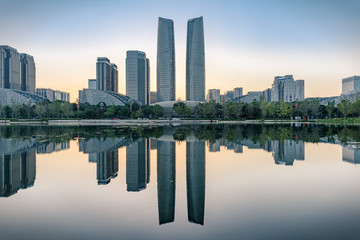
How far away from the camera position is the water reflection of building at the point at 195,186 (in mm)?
7015

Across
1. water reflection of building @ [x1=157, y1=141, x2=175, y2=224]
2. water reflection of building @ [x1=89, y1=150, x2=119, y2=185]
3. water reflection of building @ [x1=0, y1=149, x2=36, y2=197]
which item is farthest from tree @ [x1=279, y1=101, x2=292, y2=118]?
water reflection of building @ [x1=0, y1=149, x2=36, y2=197]

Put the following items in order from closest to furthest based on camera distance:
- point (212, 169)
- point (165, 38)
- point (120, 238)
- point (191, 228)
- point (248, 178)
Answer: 1. point (120, 238)
2. point (191, 228)
3. point (248, 178)
4. point (212, 169)
5. point (165, 38)

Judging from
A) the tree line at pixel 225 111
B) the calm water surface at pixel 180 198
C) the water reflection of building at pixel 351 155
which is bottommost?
the calm water surface at pixel 180 198

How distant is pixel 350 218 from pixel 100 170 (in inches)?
398

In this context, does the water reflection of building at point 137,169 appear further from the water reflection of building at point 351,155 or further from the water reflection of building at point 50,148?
the water reflection of building at point 351,155

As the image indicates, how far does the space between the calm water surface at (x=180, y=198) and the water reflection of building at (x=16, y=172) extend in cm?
4

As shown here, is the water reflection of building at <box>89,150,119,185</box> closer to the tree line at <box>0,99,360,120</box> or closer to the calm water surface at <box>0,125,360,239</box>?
the calm water surface at <box>0,125,360,239</box>

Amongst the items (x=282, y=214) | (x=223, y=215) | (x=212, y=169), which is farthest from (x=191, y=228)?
(x=212, y=169)

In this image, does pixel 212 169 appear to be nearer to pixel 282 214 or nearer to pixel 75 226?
pixel 282 214

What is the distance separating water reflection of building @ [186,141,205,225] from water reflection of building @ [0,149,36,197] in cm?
646

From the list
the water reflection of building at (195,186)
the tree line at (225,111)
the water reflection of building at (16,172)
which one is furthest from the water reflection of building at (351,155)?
the tree line at (225,111)

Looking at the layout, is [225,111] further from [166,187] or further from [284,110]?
[166,187]

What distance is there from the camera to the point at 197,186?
9.40m

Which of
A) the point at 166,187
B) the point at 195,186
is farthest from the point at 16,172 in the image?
the point at 195,186
